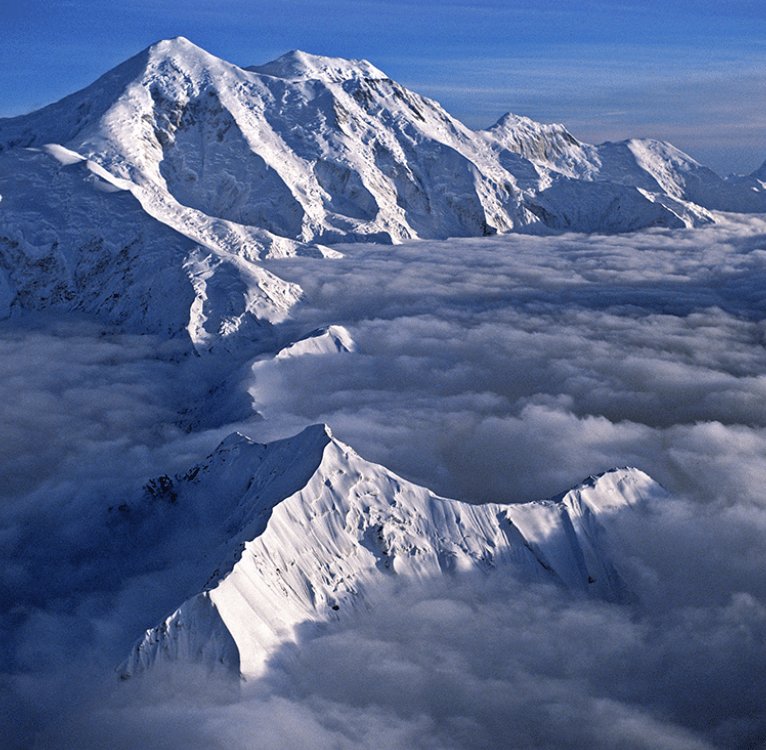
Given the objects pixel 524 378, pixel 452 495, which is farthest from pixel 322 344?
pixel 452 495

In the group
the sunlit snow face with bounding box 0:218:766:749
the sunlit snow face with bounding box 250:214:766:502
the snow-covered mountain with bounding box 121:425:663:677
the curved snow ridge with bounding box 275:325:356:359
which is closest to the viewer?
the sunlit snow face with bounding box 0:218:766:749

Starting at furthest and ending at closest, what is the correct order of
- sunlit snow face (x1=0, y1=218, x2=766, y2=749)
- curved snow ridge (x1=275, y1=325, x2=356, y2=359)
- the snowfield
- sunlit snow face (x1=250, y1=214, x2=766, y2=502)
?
curved snow ridge (x1=275, y1=325, x2=356, y2=359) < sunlit snow face (x1=250, y1=214, x2=766, y2=502) < the snowfield < sunlit snow face (x1=0, y1=218, x2=766, y2=749)

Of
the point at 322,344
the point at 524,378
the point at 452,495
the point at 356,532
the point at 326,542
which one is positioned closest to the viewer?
the point at 326,542

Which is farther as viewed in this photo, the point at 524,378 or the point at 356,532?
the point at 524,378

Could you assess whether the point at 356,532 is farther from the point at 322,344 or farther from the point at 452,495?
the point at 322,344

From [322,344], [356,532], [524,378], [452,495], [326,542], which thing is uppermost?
[322,344]

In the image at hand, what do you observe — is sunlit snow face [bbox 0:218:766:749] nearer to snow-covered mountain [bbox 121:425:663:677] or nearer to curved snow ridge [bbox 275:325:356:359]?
curved snow ridge [bbox 275:325:356:359]

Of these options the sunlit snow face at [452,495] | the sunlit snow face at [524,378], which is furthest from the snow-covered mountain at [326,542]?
the sunlit snow face at [524,378]

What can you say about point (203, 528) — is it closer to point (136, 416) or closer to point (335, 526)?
point (335, 526)

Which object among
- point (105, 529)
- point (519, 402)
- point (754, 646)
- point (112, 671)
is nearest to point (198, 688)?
point (112, 671)

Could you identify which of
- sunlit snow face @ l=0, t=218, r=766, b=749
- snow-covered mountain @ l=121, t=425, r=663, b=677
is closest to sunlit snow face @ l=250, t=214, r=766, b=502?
sunlit snow face @ l=0, t=218, r=766, b=749
